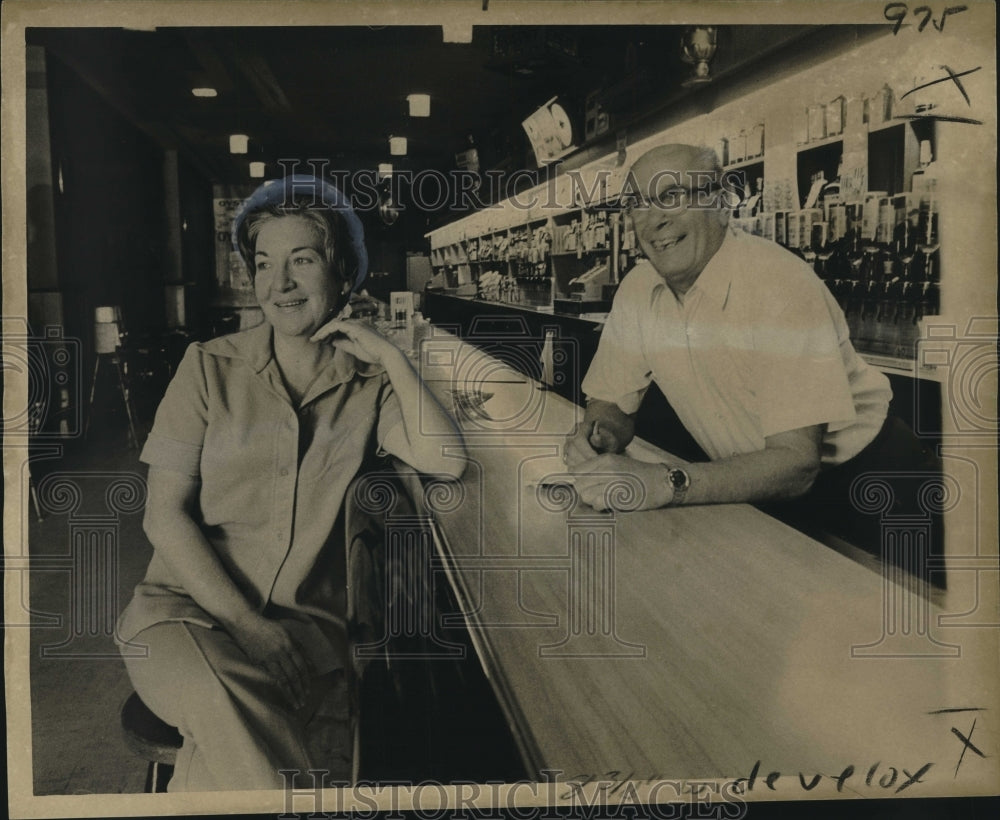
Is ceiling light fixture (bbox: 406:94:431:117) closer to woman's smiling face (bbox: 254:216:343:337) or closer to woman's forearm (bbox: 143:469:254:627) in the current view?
woman's smiling face (bbox: 254:216:343:337)

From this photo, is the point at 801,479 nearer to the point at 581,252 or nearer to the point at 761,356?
the point at 761,356

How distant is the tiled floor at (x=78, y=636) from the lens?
82.3 inches

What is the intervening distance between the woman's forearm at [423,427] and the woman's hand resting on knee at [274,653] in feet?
1.69

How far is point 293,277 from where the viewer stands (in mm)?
2045

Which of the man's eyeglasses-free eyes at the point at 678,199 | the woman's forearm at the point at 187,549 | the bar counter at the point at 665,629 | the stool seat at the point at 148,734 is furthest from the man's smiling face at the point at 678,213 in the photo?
the stool seat at the point at 148,734

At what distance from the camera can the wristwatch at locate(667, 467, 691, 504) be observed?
6.61 ft

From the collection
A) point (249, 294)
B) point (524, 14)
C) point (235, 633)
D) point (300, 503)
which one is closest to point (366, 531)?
point (300, 503)

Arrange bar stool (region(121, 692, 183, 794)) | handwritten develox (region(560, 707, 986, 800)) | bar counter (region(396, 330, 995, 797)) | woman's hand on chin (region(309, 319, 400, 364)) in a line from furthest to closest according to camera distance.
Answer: woman's hand on chin (region(309, 319, 400, 364)) < handwritten develox (region(560, 707, 986, 800)) < bar stool (region(121, 692, 183, 794)) < bar counter (region(396, 330, 995, 797))

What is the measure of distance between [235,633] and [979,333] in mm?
1975

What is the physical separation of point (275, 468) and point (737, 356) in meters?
1.16

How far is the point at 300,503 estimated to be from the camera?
6.84 ft

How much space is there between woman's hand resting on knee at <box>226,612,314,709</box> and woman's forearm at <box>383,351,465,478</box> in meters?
0.52

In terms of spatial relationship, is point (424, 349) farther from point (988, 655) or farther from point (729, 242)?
point (988, 655)

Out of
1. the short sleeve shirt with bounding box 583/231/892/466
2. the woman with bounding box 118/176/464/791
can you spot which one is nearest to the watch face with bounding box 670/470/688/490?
the short sleeve shirt with bounding box 583/231/892/466
